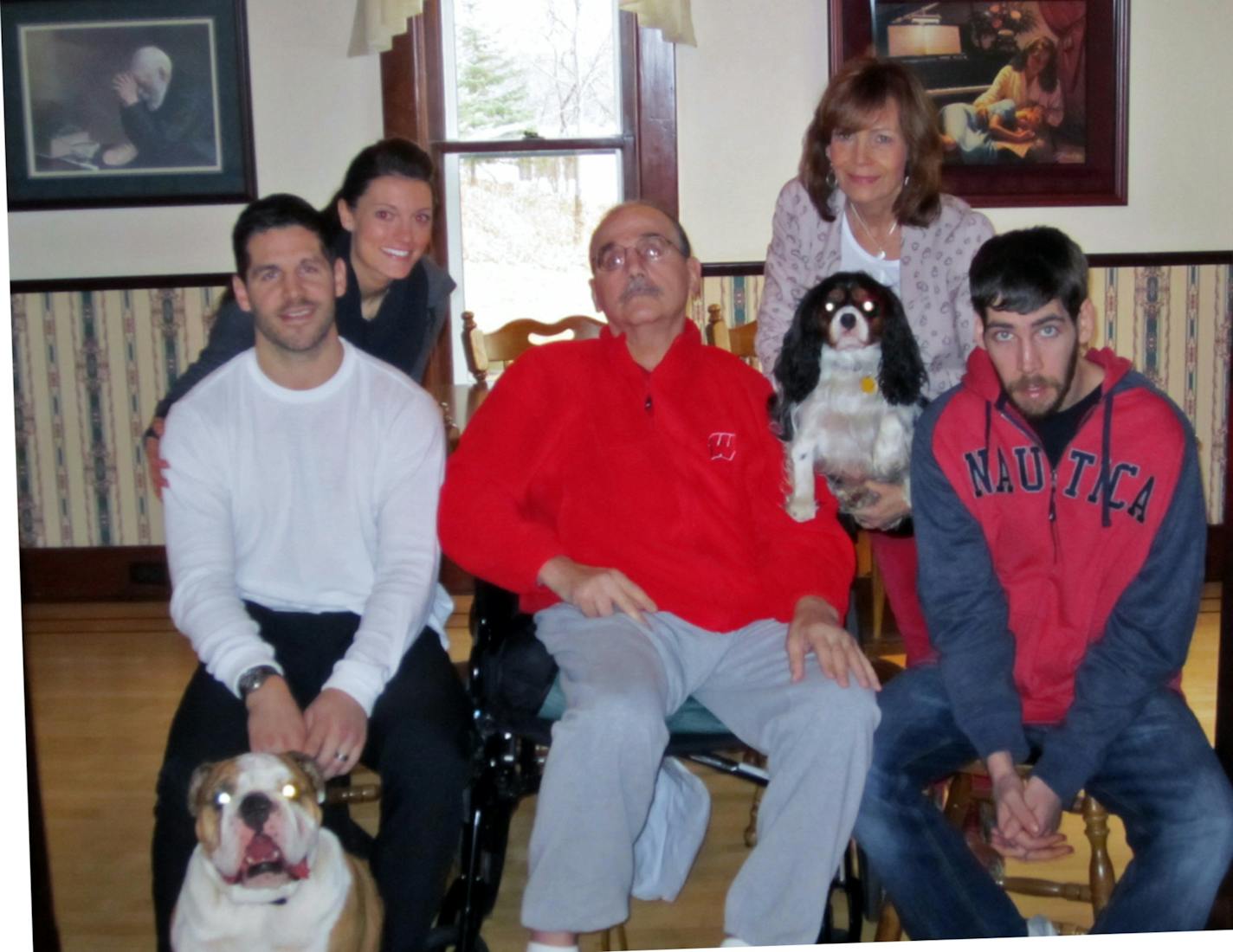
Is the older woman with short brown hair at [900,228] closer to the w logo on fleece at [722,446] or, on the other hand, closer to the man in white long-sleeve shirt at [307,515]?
the w logo on fleece at [722,446]

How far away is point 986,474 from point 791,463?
1.15ft

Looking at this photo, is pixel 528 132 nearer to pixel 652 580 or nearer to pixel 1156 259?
pixel 1156 259

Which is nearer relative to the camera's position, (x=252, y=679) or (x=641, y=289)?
(x=252, y=679)

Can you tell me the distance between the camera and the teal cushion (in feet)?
6.18

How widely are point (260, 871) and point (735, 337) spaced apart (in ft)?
6.95

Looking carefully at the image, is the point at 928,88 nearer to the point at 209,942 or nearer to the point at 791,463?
the point at 791,463

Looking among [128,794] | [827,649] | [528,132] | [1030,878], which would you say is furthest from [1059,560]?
[528,132]

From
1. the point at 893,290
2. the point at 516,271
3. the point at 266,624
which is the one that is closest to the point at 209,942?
the point at 266,624

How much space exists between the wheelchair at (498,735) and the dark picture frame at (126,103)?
281cm

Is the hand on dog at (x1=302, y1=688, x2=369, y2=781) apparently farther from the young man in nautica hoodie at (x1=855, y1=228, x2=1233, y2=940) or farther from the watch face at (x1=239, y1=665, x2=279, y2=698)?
the young man in nautica hoodie at (x1=855, y1=228, x2=1233, y2=940)

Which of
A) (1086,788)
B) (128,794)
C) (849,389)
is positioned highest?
(849,389)

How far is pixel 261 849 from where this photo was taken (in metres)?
1.58

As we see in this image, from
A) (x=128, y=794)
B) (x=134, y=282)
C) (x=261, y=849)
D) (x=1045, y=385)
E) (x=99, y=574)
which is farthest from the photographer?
(x=99, y=574)

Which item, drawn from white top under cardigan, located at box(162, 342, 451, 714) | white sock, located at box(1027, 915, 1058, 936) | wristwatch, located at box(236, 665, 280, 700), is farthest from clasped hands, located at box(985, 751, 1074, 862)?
wristwatch, located at box(236, 665, 280, 700)
